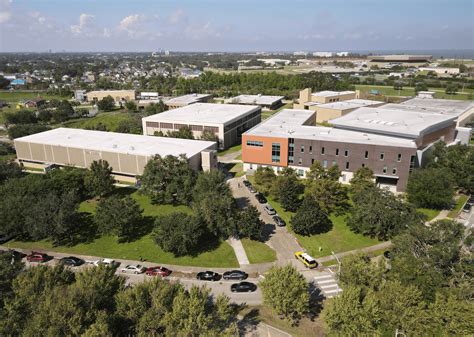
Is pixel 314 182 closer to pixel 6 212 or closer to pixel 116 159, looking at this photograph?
pixel 116 159

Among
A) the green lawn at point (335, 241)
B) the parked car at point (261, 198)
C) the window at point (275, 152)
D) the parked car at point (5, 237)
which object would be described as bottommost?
the parked car at point (5, 237)

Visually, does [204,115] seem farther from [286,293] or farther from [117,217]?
[286,293]

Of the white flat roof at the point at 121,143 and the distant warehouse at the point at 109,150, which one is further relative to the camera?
the white flat roof at the point at 121,143

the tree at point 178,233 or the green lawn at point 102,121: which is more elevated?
the green lawn at point 102,121

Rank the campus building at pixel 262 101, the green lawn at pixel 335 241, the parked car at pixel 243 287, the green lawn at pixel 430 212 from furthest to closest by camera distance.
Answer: the campus building at pixel 262 101 → the green lawn at pixel 430 212 → the green lawn at pixel 335 241 → the parked car at pixel 243 287

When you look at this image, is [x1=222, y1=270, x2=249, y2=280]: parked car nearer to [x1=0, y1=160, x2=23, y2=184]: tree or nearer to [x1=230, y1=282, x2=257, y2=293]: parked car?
[x1=230, y1=282, x2=257, y2=293]: parked car

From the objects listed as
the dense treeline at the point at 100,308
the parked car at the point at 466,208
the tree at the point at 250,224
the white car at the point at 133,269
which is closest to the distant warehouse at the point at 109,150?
the tree at the point at 250,224

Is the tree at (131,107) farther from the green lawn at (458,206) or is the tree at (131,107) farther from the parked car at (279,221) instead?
the green lawn at (458,206)

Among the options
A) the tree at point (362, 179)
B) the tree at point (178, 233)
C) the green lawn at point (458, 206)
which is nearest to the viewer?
the tree at point (178, 233)
